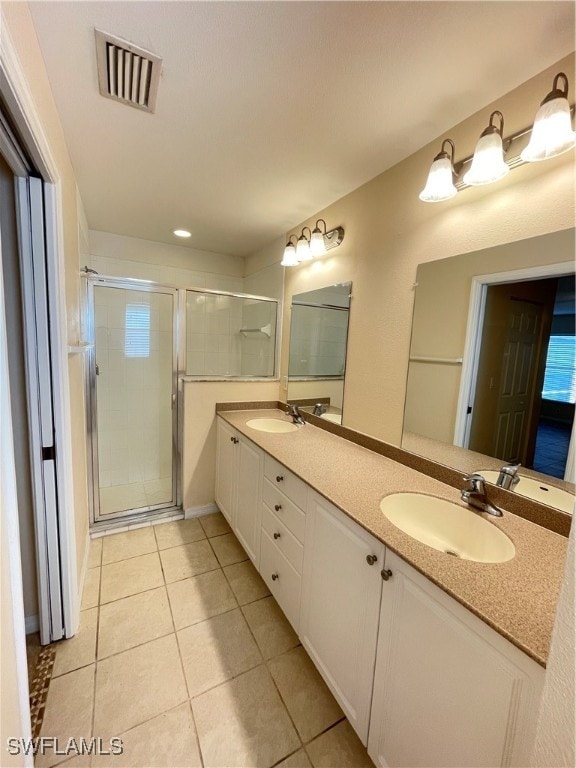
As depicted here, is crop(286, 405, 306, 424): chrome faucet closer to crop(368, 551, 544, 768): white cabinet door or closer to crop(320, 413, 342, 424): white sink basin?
crop(320, 413, 342, 424): white sink basin

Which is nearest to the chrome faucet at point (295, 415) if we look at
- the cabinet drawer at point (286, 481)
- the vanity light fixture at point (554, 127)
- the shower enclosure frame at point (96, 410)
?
the cabinet drawer at point (286, 481)

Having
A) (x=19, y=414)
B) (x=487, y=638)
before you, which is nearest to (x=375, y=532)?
(x=487, y=638)

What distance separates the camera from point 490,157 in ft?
3.50

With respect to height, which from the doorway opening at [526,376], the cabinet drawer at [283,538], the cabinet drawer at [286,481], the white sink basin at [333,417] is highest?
the doorway opening at [526,376]

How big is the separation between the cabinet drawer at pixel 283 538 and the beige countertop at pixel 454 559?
326mm

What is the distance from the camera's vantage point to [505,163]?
1.11 m

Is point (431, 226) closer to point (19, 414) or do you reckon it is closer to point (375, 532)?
point (375, 532)

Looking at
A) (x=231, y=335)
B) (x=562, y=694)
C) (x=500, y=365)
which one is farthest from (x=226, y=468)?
(x=562, y=694)

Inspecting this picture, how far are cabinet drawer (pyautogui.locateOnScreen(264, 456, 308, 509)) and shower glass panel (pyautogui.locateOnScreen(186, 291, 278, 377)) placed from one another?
1.26 m

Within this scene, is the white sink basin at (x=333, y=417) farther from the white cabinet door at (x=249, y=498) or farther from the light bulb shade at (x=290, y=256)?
the light bulb shade at (x=290, y=256)

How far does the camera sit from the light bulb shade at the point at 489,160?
41.6 inches

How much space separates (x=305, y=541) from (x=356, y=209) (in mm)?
1821

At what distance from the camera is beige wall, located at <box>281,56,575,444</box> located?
1.06 m

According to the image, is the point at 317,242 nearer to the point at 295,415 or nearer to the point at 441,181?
the point at 441,181
